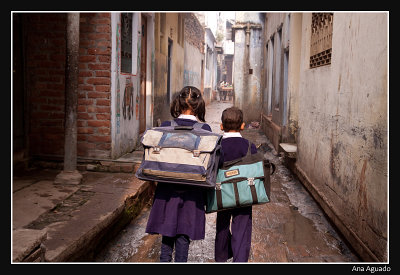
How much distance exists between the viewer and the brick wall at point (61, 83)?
5418 mm

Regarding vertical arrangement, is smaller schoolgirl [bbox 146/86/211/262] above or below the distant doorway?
below

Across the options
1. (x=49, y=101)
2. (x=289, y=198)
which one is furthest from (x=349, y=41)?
(x=49, y=101)

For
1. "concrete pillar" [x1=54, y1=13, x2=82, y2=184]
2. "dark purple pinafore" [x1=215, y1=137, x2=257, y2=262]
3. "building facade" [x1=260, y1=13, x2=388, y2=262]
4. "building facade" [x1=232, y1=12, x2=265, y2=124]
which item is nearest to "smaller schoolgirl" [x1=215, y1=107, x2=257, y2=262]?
"dark purple pinafore" [x1=215, y1=137, x2=257, y2=262]

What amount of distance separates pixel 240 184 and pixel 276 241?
5.07ft

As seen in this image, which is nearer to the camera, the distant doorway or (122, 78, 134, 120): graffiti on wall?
(122, 78, 134, 120): graffiti on wall

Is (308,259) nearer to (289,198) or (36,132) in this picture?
(289,198)

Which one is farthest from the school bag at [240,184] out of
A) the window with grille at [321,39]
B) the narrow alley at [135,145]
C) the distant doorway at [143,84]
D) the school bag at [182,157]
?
the distant doorway at [143,84]

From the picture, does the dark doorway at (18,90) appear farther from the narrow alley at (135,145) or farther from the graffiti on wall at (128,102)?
the graffiti on wall at (128,102)

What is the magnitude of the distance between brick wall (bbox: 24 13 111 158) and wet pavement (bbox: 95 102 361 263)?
138cm

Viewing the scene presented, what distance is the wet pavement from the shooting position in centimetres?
368

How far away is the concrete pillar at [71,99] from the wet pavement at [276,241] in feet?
3.27

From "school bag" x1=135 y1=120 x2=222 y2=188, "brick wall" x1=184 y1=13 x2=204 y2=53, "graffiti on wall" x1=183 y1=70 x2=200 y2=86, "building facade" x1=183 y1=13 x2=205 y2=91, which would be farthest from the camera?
"brick wall" x1=184 y1=13 x2=204 y2=53

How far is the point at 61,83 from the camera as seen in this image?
557 centimetres

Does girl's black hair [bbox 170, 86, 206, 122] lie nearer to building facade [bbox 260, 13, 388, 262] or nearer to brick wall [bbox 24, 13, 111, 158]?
building facade [bbox 260, 13, 388, 262]
